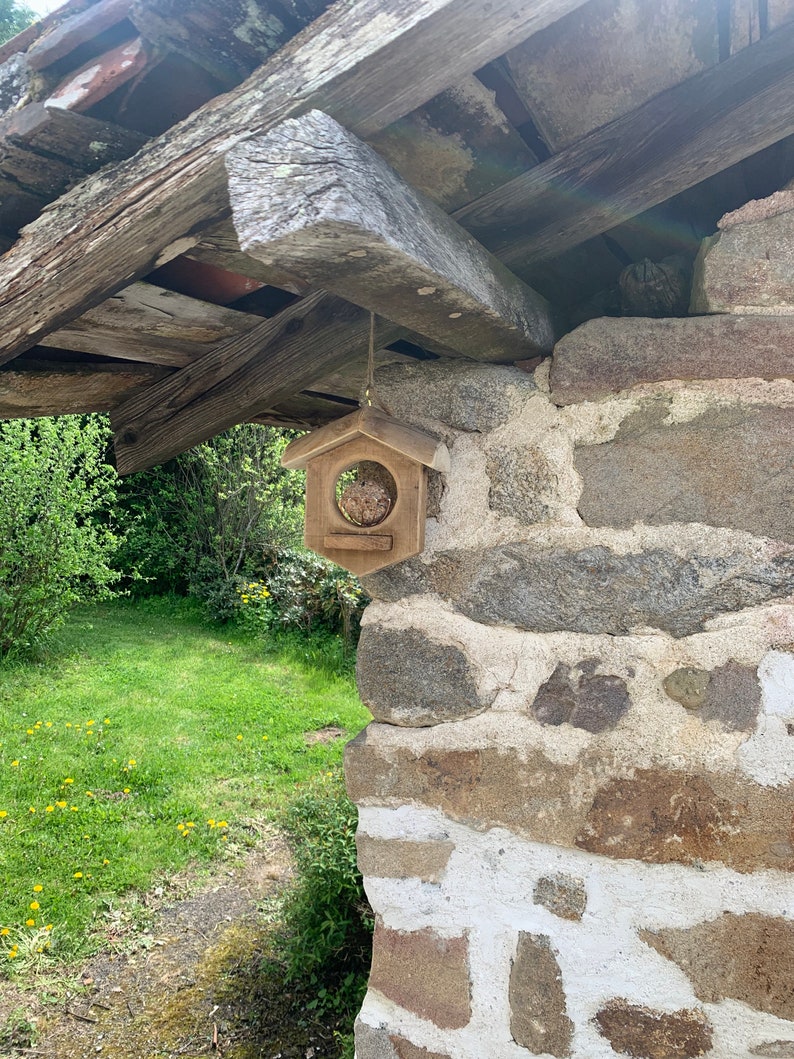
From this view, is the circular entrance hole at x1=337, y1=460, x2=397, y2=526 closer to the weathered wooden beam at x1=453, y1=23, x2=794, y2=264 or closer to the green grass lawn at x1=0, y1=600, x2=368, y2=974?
the weathered wooden beam at x1=453, y1=23, x2=794, y2=264

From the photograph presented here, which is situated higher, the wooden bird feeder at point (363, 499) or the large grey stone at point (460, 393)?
the large grey stone at point (460, 393)

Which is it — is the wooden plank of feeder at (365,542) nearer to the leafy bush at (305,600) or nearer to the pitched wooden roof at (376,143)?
the pitched wooden roof at (376,143)

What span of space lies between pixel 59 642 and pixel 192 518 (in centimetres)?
295

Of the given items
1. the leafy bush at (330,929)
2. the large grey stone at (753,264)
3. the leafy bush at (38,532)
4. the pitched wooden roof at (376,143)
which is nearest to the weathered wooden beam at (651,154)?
the pitched wooden roof at (376,143)

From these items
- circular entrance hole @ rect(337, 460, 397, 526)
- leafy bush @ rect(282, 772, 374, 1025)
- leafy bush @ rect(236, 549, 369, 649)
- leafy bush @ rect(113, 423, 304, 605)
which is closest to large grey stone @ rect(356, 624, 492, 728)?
circular entrance hole @ rect(337, 460, 397, 526)

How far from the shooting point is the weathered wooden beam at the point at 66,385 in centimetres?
160

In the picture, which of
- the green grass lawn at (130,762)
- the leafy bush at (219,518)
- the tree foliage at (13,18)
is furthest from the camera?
the leafy bush at (219,518)

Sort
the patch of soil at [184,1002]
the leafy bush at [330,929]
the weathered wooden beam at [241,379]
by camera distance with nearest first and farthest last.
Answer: the weathered wooden beam at [241,379] → the patch of soil at [184,1002] → the leafy bush at [330,929]

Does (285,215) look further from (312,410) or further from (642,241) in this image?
(312,410)

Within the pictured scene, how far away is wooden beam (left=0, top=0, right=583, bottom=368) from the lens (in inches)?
34.6

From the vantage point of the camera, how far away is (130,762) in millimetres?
4562

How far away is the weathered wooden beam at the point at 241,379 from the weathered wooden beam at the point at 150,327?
0.17 feet

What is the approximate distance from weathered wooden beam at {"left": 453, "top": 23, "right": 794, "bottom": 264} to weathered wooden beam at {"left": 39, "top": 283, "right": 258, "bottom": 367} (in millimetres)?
602

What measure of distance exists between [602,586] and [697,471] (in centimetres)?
27
